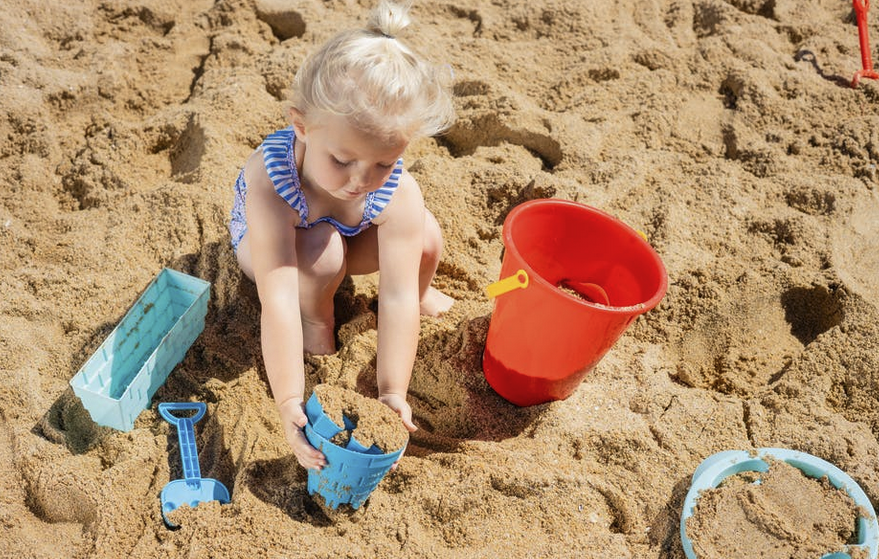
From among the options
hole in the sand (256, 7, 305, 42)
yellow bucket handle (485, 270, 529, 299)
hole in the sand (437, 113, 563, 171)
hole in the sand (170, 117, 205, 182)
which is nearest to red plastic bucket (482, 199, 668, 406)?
yellow bucket handle (485, 270, 529, 299)

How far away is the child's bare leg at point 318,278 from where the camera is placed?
190cm

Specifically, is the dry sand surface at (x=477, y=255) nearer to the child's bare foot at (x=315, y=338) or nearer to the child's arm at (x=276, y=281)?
the child's bare foot at (x=315, y=338)

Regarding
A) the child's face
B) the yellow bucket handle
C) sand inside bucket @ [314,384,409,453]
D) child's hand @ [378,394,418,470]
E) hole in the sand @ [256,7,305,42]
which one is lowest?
child's hand @ [378,394,418,470]

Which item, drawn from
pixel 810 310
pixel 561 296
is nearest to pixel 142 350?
pixel 561 296

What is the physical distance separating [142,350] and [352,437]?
2.85 ft

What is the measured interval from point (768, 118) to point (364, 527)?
2.11 metres

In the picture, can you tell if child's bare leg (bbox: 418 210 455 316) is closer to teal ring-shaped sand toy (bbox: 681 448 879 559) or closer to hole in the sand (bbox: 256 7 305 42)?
teal ring-shaped sand toy (bbox: 681 448 879 559)

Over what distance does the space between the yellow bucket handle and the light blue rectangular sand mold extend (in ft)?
2.69

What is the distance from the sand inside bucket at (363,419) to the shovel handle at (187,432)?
0.45 meters

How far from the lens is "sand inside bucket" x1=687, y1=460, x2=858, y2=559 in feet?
5.19

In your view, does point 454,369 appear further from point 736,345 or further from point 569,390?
point 736,345

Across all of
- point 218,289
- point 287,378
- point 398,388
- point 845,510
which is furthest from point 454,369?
point 845,510

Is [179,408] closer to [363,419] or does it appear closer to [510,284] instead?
[363,419]

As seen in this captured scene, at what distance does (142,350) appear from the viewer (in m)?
2.05
